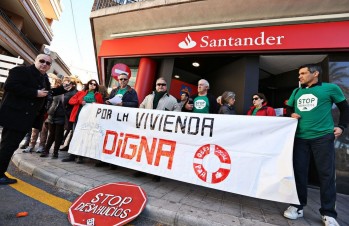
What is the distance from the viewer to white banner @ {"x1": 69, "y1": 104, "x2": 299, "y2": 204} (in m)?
2.43

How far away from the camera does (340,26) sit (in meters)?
4.58

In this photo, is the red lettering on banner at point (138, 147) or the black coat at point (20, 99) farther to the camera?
the red lettering on banner at point (138, 147)

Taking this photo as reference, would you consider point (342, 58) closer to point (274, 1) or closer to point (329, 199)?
point (274, 1)

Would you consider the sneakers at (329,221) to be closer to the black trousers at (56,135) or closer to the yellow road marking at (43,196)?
the yellow road marking at (43,196)

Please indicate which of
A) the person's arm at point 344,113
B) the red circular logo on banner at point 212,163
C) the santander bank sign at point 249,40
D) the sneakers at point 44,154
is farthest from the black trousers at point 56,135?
the person's arm at point 344,113

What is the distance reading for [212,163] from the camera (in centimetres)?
268

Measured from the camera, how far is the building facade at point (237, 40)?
4.69 meters

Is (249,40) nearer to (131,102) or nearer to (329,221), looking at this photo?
(131,102)

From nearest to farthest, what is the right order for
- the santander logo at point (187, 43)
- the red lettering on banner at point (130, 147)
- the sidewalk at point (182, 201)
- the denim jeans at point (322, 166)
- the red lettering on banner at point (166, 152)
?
1. the sidewalk at point (182, 201)
2. the denim jeans at point (322, 166)
3. the red lettering on banner at point (166, 152)
4. the red lettering on banner at point (130, 147)
5. the santander logo at point (187, 43)

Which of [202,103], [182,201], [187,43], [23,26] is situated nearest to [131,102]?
[202,103]

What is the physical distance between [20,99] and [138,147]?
6.10ft

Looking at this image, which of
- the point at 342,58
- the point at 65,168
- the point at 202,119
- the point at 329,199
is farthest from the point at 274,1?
the point at 65,168

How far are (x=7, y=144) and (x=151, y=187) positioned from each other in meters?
2.12

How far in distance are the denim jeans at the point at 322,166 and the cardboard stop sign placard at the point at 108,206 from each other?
2.07 metres
